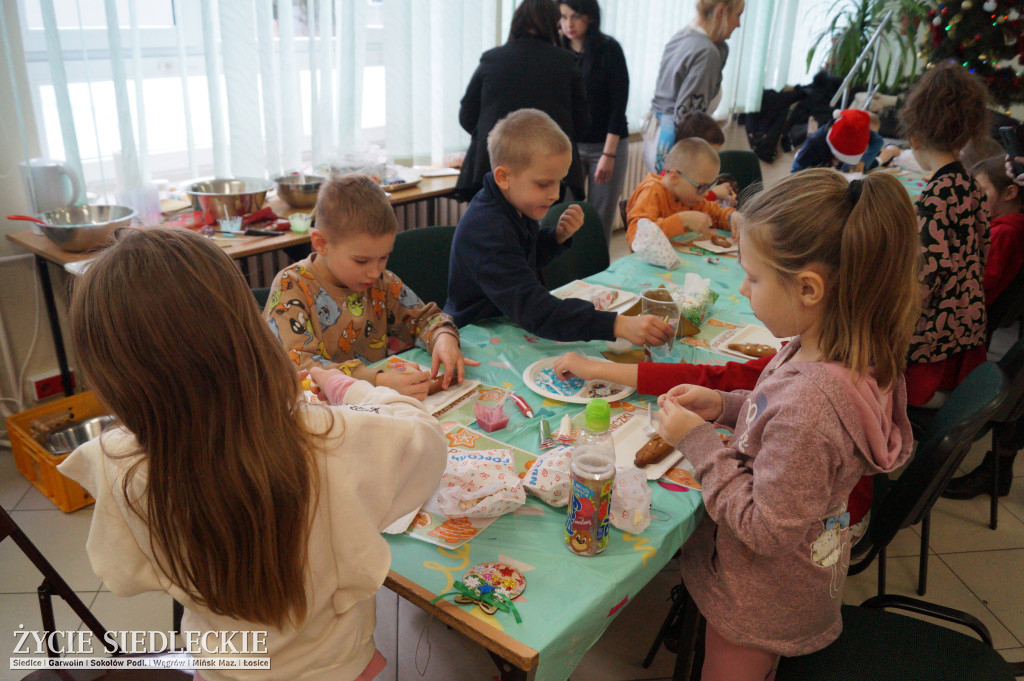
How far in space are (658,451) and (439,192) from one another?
7.47ft

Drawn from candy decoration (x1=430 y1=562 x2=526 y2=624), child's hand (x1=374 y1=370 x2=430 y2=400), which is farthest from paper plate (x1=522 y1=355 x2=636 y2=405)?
candy decoration (x1=430 y1=562 x2=526 y2=624)

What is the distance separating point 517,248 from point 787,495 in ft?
3.38

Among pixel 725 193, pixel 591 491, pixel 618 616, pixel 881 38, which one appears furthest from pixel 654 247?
pixel 881 38

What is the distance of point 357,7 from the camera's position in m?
3.10

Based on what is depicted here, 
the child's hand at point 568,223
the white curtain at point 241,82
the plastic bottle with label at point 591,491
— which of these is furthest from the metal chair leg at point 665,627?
the white curtain at point 241,82

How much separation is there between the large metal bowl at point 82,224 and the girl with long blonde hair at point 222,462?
1.69 meters

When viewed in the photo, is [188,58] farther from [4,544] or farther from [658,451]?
[658,451]

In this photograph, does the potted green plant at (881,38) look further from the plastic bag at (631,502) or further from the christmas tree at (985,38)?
the plastic bag at (631,502)

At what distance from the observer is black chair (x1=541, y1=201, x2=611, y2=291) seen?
2459 mm

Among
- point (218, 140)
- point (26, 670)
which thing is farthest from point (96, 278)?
point (218, 140)

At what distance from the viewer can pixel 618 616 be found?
1872 mm

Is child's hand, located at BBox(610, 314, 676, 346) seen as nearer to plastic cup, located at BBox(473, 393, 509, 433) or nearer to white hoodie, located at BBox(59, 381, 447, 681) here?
plastic cup, located at BBox(473, 393, 509, 433)

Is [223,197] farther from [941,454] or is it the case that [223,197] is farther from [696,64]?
[696,64]

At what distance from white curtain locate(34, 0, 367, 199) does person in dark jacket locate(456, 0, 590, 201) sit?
24.0 inches
